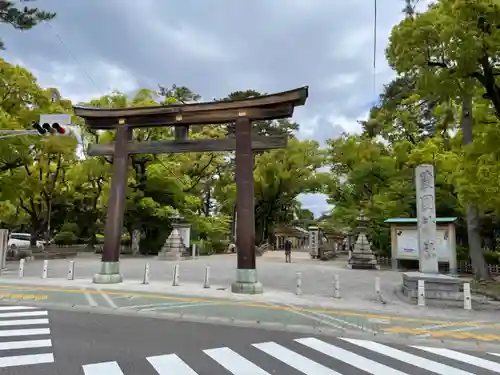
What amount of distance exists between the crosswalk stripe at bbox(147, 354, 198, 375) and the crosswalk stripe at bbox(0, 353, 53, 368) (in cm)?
149

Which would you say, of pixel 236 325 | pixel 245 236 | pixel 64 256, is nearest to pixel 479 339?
pixel 236 325

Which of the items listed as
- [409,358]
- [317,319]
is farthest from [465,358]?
[317,319]

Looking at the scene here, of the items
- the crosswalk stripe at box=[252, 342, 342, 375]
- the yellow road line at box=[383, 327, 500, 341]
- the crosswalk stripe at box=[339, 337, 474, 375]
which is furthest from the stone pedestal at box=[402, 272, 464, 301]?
the crosswalk stripe at box=[252, 342, 342, 375]

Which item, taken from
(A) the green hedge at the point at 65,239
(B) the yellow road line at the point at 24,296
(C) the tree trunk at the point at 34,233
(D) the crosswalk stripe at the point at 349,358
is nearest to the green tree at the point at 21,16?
(B) the yellow road line at the point at 24,296

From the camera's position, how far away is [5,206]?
27391 mm

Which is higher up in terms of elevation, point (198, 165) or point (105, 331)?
point (198, 165)

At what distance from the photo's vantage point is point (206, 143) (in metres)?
13.3

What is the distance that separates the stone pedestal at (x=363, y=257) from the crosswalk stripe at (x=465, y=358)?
58.8 feet

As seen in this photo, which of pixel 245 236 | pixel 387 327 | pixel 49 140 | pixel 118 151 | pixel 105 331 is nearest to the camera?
pixel 105 331

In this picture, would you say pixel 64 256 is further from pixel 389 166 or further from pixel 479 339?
pixel 479 339

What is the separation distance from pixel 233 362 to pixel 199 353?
Answer: 2.33ft

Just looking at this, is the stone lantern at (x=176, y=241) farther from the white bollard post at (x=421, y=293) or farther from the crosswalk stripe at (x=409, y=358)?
the crosswalk stripe at (x=409, y=358)

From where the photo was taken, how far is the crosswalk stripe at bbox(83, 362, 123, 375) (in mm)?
4891

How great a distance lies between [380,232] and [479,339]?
69.8 ft
